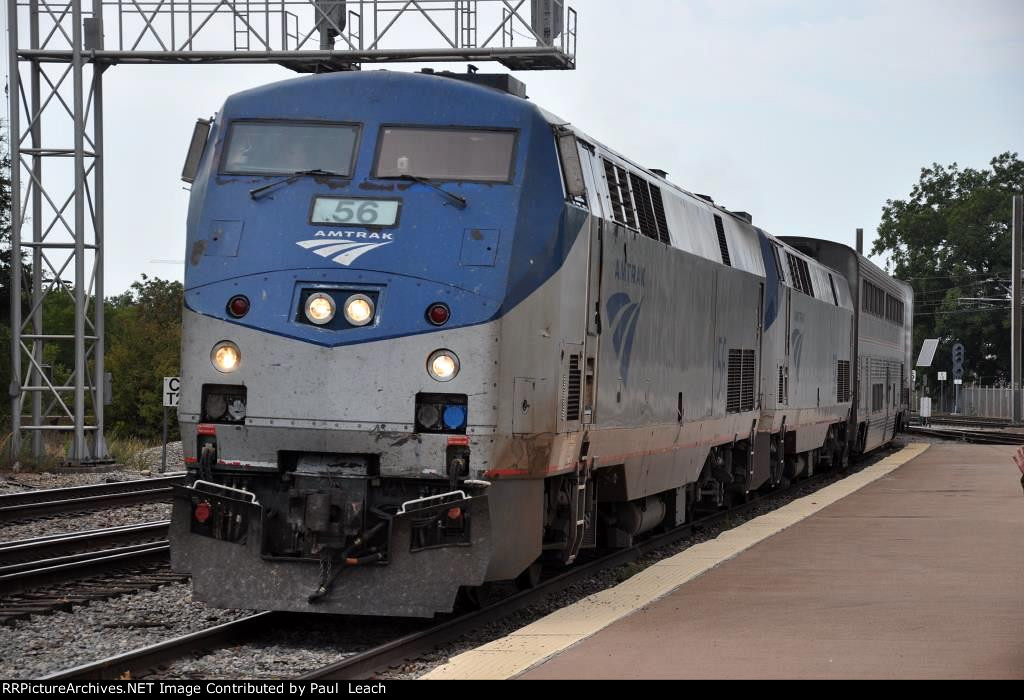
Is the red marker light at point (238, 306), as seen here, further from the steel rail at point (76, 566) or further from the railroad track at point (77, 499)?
the railroad track at point (77, 499)

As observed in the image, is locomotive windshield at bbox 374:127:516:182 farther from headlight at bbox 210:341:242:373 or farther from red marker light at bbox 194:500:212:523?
red marker light at bbox 194:500:212:523

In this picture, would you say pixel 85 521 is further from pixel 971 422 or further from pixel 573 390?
pixel 971 422

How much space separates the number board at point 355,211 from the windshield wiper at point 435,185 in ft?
0.72

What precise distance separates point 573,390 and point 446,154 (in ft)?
6.57

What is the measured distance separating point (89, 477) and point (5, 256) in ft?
63.0

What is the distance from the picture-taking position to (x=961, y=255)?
7925 cm

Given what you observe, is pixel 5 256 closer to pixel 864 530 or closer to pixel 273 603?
pixel 864 530

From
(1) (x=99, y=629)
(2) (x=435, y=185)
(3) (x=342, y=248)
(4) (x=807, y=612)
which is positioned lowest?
(1) (x=99, y=629)

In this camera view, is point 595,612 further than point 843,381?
No

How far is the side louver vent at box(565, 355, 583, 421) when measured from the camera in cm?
1063

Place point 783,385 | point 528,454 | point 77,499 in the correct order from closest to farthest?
1. point 528,454
2. point 77,499
3. point 783,385

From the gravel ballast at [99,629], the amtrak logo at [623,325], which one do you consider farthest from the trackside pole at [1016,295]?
the gravel ballast at [99,629]

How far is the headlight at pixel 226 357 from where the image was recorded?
953cm

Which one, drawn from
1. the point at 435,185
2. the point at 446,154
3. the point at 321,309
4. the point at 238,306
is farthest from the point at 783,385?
the point at 238,306
